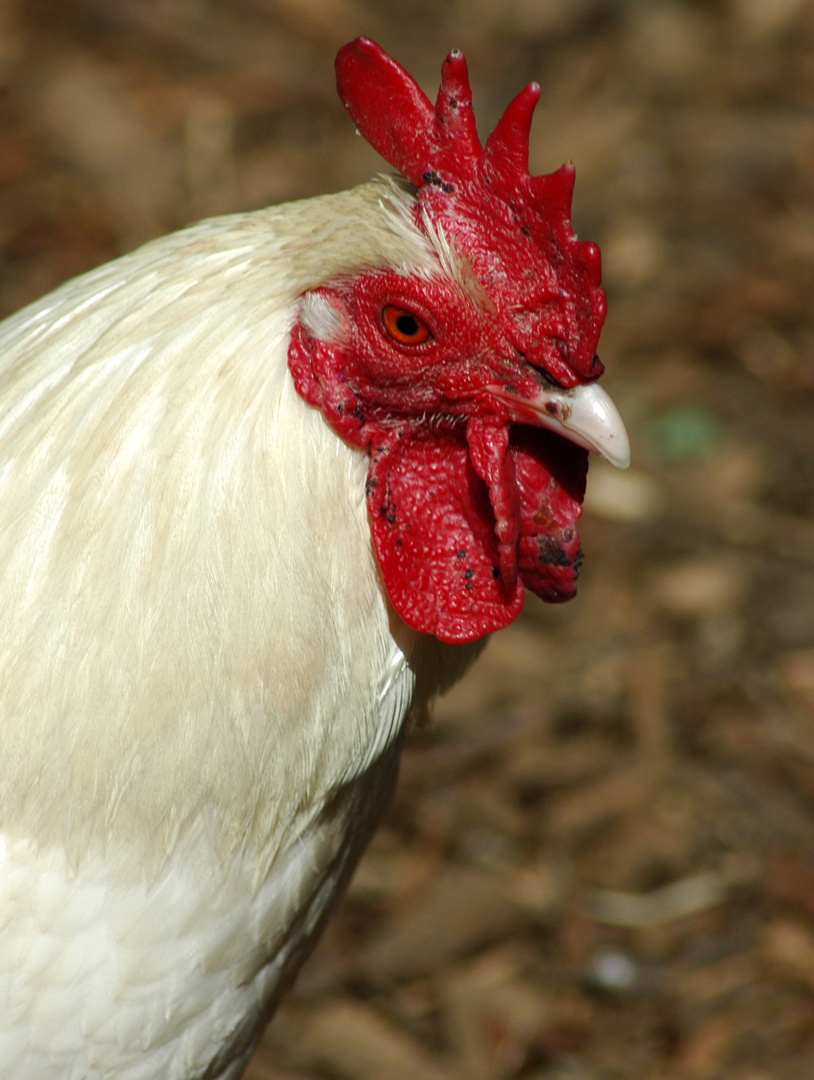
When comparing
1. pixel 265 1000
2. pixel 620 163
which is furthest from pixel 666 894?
pixel 620 163

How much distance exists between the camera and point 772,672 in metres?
4.74

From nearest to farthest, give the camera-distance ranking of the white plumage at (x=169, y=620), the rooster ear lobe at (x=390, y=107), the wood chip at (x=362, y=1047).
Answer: the white plumage at (x=169, y=620) < the rooster ear lobe at (x=390, y=107) < the wood chip at (x=362, y=1047)

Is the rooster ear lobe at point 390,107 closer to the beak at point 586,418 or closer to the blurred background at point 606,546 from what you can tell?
the beak at point 586,418

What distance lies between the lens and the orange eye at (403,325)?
2.06 metres

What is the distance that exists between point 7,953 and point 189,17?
19.6 ft

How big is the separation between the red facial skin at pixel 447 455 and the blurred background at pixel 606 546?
136 centimetres

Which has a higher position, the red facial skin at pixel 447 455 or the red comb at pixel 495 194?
the red comb at pixel 495 194

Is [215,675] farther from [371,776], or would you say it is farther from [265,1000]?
[265,1000]

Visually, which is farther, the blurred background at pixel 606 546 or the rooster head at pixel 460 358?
the blurred background at pixel 606 546

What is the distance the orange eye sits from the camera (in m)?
2.06

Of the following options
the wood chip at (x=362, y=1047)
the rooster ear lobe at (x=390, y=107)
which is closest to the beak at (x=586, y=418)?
the rooster ear lobe at (x=390, y=107)

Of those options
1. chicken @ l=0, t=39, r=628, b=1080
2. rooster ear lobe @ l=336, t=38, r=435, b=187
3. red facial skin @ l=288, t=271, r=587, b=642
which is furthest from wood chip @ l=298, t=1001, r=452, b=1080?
rooster ear lobe @ l=336, t=38, r=435, b=187

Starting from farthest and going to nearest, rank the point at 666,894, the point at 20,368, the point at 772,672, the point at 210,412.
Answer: the point at 772,672, the point at 666,894, the point at 20,368, the point at 210,412

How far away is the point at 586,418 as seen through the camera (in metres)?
2.08
